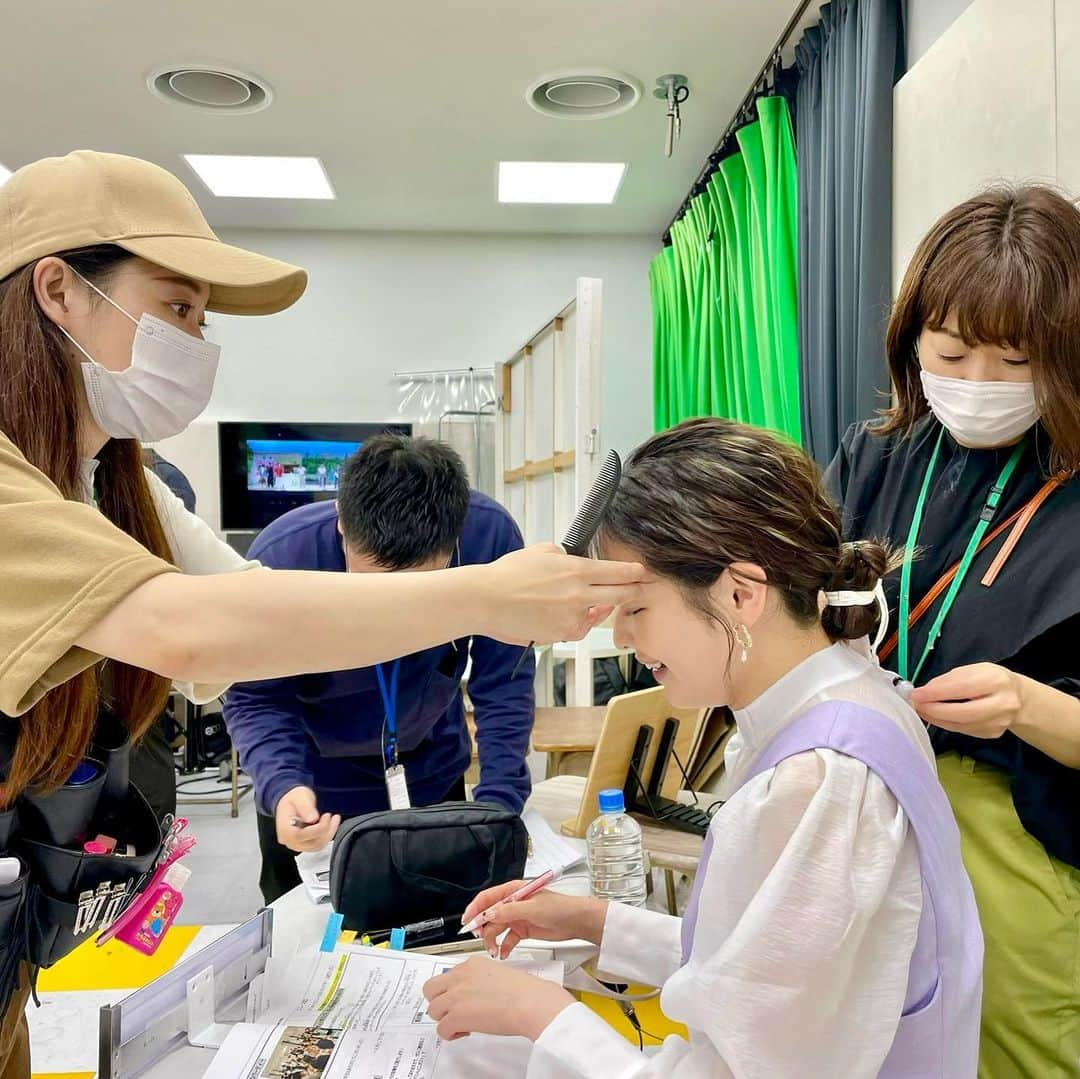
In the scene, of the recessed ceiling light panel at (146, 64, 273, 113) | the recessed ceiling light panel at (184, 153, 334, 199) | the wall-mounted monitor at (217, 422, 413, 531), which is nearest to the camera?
the recessed ceiling light panel at (146, 64, 273, 113)

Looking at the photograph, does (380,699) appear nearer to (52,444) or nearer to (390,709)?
(390,709)

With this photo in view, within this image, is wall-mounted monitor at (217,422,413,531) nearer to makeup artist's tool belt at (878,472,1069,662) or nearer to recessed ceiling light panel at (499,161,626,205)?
recessed ceiling light panel at (499,161,626,205)

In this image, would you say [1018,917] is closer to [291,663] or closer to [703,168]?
[291,663]

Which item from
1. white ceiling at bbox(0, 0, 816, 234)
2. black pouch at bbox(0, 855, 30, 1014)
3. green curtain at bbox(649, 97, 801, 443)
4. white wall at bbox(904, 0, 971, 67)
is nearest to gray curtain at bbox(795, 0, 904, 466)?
white wall at bbox(904, 0, 971, 67)

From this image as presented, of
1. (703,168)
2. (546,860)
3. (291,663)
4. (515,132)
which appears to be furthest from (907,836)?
(703,168)

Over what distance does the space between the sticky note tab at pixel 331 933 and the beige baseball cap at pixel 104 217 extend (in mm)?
794

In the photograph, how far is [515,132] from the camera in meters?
3.81

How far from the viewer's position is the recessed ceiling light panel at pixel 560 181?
4.29m

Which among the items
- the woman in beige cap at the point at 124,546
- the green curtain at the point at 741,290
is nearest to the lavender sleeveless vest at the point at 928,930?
the woman in beige cap at the point at 124,546

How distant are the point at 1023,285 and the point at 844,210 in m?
1.72

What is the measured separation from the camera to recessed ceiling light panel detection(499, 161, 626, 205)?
429 cm

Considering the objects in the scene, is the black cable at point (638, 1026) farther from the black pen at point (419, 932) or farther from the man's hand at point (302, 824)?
the man's hand at point (302, 824)

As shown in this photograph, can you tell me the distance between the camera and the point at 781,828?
0.79 meters

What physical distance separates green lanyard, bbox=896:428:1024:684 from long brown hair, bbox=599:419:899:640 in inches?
7.6
